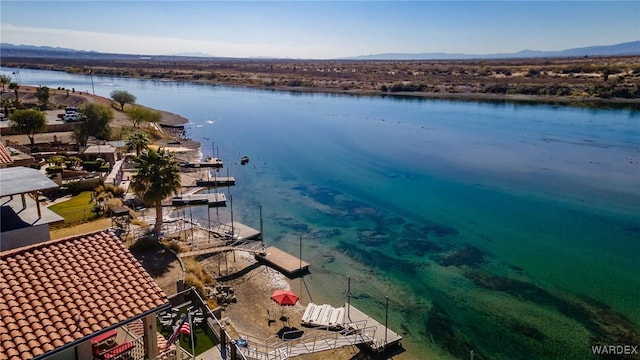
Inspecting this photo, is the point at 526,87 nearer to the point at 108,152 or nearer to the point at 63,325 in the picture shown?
the point at 108,152

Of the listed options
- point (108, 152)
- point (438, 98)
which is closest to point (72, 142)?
point (108, 152)

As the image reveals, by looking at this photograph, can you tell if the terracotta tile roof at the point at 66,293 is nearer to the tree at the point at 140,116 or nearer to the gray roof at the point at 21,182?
the gray roof at the point at 21,182

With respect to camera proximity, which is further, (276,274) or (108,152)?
(108,152)

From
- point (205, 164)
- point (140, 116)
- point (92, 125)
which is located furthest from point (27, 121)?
point (205, 164)

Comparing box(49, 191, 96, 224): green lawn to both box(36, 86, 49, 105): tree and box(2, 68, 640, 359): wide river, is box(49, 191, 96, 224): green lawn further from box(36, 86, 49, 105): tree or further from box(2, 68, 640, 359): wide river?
box(36, 86, 49, 105): tree

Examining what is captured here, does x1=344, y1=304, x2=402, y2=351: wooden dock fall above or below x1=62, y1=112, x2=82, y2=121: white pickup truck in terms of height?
below

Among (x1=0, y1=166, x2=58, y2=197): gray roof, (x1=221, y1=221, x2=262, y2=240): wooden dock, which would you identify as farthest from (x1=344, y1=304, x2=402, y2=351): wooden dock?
(x1=0, y1=166, x2=58, y2=197): gray roof
